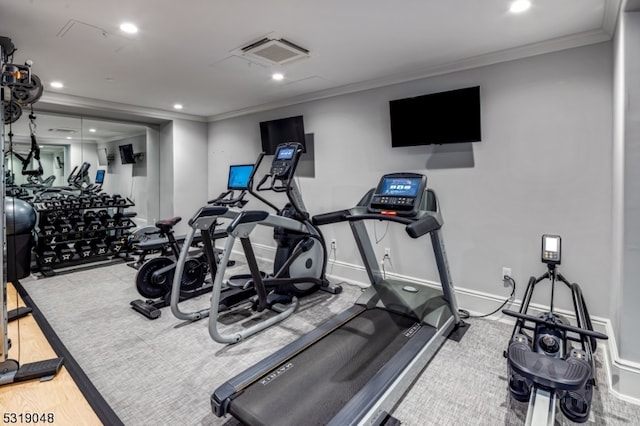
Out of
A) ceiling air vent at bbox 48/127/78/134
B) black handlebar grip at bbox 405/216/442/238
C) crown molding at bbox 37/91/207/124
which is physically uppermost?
crown molding at bbox 37/91/207/124

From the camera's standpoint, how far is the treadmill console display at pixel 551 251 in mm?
2371

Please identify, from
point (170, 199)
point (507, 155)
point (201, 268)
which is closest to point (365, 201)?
point (507, 155)

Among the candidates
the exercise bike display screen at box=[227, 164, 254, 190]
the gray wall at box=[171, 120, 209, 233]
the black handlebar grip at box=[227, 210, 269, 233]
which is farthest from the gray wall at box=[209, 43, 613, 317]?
the gray wall at box=[171, 120, 209, 233]

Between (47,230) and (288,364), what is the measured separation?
468cm

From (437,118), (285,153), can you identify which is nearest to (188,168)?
(285,153)

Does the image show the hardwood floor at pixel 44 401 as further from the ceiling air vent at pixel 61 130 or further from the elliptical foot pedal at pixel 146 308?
the ceiling air vent at pixel 61 130

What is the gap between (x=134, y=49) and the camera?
10.1ft

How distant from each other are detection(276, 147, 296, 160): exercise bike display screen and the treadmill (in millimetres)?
952

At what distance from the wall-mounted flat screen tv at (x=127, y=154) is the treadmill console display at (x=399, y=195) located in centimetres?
534

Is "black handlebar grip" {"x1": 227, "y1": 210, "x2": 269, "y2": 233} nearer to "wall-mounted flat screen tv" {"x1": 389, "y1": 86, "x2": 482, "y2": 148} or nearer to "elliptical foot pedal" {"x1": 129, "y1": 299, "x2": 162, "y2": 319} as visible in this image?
"elliptical foot pedal" {"x1": 129, "y1": 299, "x2": 162, "y2": 319}

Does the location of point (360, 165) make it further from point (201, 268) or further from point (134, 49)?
point (134, 49)

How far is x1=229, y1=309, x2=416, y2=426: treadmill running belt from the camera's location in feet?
5.73

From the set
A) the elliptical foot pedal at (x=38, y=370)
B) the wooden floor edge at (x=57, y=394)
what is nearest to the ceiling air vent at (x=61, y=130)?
the wooden floor edge at (x=57, y=394)

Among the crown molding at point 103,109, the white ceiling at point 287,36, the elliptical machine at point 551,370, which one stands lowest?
the elliptical machine at point 551,370
